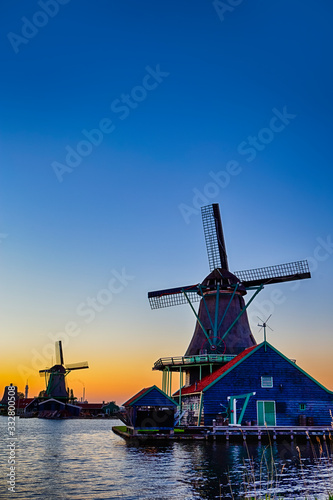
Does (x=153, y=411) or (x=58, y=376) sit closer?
(x=153, y=411)

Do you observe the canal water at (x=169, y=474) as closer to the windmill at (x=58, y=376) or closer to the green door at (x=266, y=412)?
the green door at (x=266, y=412)

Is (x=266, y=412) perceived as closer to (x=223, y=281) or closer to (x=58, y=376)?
(x=223, y=281)

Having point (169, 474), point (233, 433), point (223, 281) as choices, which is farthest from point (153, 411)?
point (223, 281)

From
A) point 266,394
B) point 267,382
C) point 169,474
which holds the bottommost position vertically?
point 169,474

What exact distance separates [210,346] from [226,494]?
85.2 feet

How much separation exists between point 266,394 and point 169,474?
16.7 metres

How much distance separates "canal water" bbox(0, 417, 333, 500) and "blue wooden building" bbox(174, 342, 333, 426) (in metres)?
4.43

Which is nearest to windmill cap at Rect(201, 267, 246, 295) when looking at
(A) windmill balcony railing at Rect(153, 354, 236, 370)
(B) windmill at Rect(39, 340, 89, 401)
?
(A) windmill balcony railing at Rect(153, 354, 236, 370)

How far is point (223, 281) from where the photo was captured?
151 ft

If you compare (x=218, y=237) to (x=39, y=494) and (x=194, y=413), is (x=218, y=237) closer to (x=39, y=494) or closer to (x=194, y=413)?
(x=194, y=413)

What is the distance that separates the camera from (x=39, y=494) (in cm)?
1731

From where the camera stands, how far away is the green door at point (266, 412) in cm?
3547

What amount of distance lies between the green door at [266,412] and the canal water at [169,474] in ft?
13.6

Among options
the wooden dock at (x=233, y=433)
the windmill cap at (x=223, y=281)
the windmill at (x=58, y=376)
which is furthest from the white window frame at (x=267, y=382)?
the windmill at (x=58, y=376)
